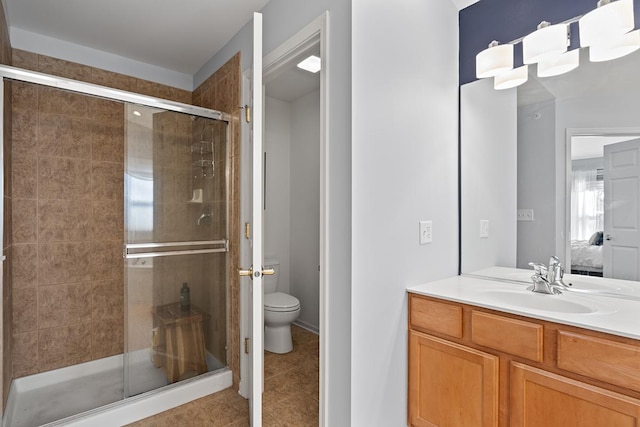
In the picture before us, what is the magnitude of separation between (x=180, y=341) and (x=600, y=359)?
231 cm

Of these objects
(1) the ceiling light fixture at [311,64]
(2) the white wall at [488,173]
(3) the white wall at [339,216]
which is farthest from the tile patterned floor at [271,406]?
(1) the ceiling light fixture at [311,64]

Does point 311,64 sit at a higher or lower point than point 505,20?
higher

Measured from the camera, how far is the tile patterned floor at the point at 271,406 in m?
1.89

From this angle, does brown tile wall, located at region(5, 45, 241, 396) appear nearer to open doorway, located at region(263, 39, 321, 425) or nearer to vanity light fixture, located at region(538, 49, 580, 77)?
open doorway, located at region(263, 39, 321, 425)

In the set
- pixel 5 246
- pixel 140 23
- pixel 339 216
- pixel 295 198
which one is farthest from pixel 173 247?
pixel 295 198

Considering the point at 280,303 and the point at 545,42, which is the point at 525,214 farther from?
the point at 280,303

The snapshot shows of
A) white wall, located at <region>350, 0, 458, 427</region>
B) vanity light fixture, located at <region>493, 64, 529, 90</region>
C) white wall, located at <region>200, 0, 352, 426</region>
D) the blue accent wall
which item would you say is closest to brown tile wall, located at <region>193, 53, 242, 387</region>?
white wall, located at <region>200, 0, 352, 426</region>

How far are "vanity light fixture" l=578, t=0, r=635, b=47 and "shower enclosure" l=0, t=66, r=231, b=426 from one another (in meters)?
2.11

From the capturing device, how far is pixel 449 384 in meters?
1.49

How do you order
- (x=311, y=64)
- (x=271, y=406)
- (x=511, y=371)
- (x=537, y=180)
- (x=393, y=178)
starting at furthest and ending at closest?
(x=311, y=64) < (x=271, y=406) < (x=537, y=180) < (x=393, y=178) < (x=511, y=371)

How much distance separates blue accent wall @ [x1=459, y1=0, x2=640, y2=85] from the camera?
61.4 inches

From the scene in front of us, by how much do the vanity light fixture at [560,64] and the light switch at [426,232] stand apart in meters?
0.96

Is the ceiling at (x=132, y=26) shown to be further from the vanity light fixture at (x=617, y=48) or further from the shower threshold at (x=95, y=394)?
the shower threshold at (x=95, y=394)

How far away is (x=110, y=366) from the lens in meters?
2.52
